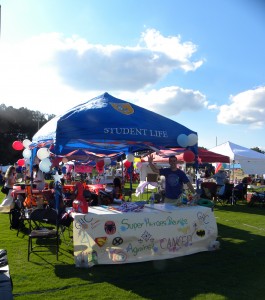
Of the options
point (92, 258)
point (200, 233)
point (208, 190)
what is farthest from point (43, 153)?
point (208, 190)

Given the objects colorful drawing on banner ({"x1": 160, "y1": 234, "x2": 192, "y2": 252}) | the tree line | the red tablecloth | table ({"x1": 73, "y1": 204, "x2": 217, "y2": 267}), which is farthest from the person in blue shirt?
the tree line

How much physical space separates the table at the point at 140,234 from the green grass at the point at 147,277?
15cm

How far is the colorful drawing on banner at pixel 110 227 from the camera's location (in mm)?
4660

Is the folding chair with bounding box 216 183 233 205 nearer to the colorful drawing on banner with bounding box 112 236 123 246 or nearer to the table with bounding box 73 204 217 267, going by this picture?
the table with bounding box 73 204 217 267

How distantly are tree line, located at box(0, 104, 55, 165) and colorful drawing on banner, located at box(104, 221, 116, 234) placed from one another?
1579 inches

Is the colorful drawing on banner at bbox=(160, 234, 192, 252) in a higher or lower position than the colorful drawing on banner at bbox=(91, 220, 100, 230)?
lower

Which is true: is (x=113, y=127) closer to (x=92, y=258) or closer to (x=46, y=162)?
(x=46, y=162)

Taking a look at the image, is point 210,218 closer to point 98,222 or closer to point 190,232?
point 190,232

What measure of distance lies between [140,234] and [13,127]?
43694mm

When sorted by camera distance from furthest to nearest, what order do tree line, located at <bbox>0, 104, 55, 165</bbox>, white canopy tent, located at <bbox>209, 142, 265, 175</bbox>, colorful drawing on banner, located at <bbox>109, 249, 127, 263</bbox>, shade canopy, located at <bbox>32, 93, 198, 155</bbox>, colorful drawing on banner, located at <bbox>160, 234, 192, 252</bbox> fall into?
tree line, located at <bbox>0, 104, 55, 165</bbox> → white canopy tent, located at <bbox>209, 142, 265, 175</bbox> → shade canopy, located at <bbox>32, 93, 198, 155</bbox> → colorful drawing on banner, located at <bbox>160, 234, 192, 252</bbox> → colorful drawing on banner, located at <bbox>109, 249, 127, 263</bbox>

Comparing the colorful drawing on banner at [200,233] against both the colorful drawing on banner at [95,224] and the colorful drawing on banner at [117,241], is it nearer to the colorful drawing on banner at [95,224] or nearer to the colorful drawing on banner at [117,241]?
the colorful drawing on banner at [117,241]

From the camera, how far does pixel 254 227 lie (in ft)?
26.0

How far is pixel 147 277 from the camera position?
14.0 feet

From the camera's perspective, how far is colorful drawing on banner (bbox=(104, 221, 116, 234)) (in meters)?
4.66
